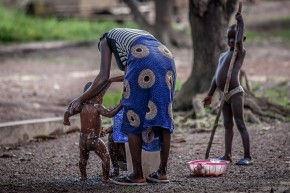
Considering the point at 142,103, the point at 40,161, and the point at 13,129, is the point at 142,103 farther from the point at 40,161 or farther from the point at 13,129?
the point at 13,129

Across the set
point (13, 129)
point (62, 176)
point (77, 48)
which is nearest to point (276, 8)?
point (77, 48)

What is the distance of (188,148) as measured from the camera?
9.54 meters

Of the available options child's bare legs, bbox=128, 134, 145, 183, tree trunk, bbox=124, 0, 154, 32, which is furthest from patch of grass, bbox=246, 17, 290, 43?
child's bare legs, bbox=128, 134, 145, 183

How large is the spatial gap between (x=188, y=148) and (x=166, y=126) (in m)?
2.54

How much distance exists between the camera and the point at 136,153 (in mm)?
7078

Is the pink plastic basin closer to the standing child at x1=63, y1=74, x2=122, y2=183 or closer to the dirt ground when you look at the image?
the dirt ground

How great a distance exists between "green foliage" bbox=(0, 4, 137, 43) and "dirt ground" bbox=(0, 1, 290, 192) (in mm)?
7607

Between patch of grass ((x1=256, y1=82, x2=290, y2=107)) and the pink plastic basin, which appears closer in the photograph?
the pink plastic basin

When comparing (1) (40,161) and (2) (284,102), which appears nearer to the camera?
→ (1) (40,161)

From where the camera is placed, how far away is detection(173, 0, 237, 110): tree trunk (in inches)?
489

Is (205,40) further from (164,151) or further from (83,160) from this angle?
(164,151)

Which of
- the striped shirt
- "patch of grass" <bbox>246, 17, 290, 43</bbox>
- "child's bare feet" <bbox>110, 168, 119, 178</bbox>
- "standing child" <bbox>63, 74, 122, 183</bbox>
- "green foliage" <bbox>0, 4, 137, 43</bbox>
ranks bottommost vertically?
"patch of grass" <bbox>246, 17, 290, 43</bbox>

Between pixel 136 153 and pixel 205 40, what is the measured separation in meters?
5.74

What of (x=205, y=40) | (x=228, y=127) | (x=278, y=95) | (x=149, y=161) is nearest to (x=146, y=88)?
(x=149, y=161)
